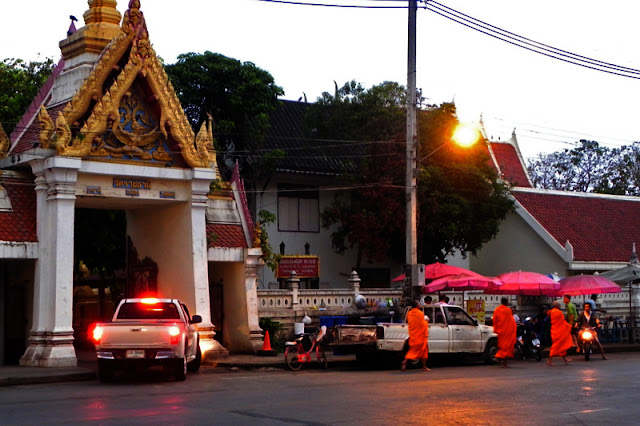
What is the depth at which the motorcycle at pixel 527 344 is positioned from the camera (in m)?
25.2

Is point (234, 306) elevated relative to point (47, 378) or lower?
elevated

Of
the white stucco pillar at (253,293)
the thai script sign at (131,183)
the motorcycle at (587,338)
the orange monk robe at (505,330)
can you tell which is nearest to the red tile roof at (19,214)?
the thai script sign at (131,183)

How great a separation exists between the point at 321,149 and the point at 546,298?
10.9 metres

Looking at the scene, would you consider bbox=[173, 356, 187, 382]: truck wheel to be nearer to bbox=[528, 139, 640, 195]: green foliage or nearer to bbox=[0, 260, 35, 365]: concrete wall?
bbox=[0, 260, 35, 365]: concrete wall

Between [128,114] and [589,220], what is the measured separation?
26.0 metres

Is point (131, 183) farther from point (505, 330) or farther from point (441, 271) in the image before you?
point (441, 271)

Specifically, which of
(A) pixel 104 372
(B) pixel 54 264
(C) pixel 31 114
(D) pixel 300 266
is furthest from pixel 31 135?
(D) pixel 300 266

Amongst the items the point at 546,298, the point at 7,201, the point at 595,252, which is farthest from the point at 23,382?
the point at 595,252

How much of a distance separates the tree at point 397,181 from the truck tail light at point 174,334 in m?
18.4

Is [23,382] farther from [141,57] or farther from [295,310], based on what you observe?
[295,310]

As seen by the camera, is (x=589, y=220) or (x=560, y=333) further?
(x=589, y=220)

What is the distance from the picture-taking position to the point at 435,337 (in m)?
22.5

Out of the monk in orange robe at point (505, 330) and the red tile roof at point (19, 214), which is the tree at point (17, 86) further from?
the monk in orange robe at point (505, 330)

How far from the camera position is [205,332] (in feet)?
75.9
